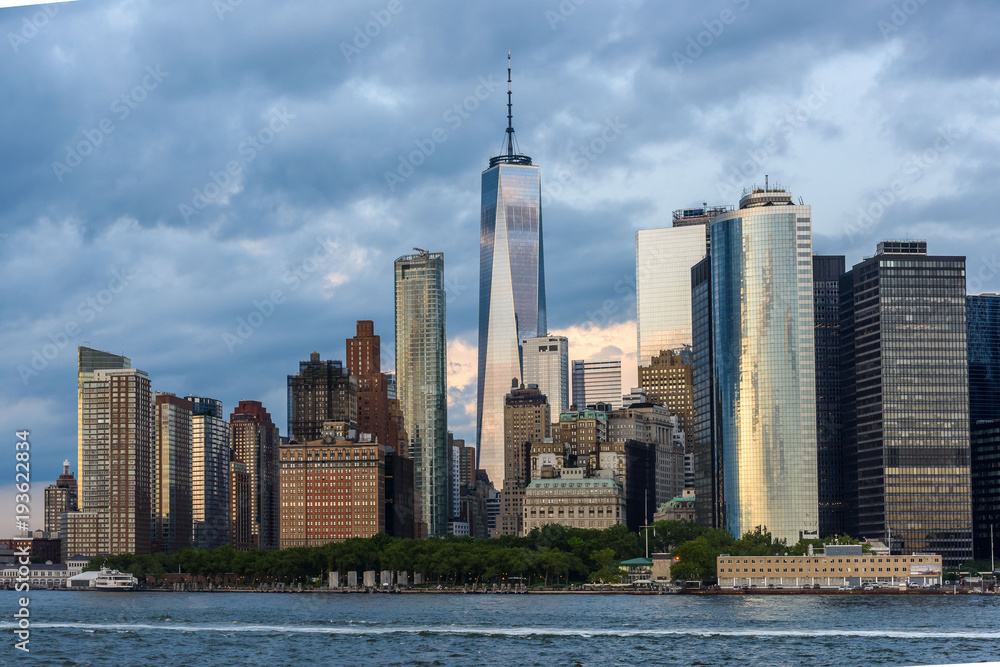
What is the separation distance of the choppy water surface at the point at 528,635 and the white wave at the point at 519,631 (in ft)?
0.52

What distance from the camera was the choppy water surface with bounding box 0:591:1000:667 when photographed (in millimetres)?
109438

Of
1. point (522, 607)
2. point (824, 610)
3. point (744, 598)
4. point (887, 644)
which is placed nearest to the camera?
point (887, 644)

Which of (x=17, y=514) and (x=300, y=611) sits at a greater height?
(x=17, y=514)

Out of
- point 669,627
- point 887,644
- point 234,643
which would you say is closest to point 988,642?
point 887,644

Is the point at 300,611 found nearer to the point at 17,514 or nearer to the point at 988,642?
the point at 988,642

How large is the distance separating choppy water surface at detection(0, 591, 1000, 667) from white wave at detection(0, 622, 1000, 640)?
0.16 m

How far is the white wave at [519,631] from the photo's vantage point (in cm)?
12500

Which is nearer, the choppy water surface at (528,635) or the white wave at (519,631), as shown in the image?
the choppy water surface at (528,635)

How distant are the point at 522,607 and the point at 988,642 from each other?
232 feet

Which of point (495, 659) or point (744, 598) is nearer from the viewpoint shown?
point (495, 659)

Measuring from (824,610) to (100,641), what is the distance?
81585 mm

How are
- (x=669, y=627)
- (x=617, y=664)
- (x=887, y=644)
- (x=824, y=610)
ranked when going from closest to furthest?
(x=617, y=664) < (x=887, y=644) < (x=669, y=627) < (x=824, y=610)

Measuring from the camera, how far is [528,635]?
4995 inches

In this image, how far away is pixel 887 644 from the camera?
382 ft
